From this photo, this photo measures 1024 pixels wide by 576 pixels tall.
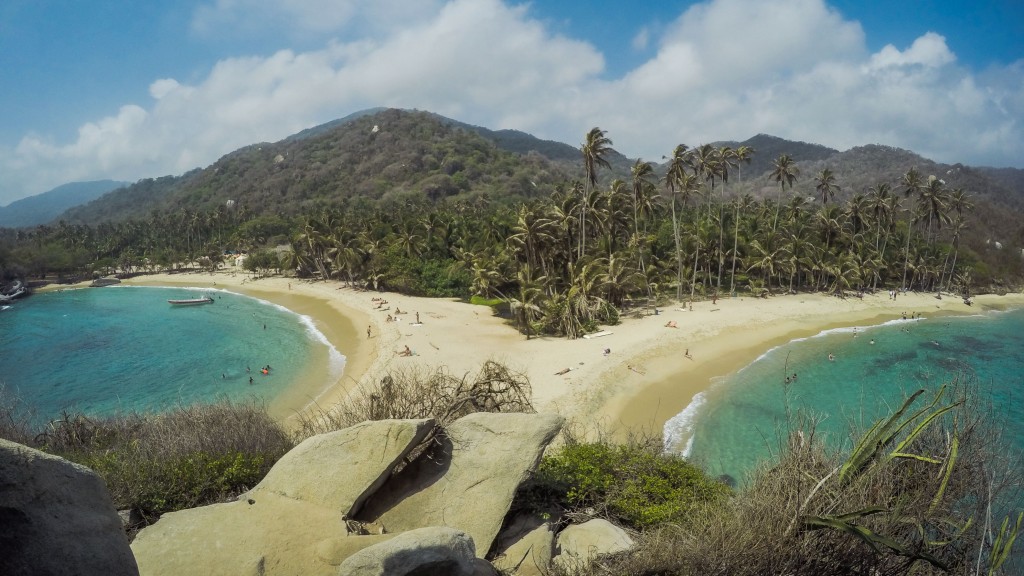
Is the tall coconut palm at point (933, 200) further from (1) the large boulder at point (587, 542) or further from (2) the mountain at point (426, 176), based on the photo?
(2) the mountain at point (426, 176)

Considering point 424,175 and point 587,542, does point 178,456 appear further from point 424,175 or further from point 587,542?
point 424,175

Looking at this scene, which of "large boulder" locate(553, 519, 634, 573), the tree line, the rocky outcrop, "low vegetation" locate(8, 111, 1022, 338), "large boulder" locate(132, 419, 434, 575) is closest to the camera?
the rocky outcrop

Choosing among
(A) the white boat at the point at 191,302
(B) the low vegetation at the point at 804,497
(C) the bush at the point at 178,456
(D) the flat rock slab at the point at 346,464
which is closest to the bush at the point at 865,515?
(B) the low vegetation at the point at 804,497

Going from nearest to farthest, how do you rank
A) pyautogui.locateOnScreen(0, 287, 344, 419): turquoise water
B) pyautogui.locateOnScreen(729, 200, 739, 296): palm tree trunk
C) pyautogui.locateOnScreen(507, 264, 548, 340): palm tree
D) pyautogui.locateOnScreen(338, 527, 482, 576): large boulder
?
pyautogui.locateOnScreen(338, 527, 482, 576): large boulder → pyautogui.locateOnScreen(0, 287, 344, 419): turquoise water → pyautogui.locateOnScreen(507, 264, 548, 340): palm tree → pyautogui.locateOnScreen(729, 200, 739, 296): palm tree trunk

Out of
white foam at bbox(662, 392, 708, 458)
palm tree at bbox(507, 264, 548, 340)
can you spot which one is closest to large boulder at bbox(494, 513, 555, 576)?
white foam at bbox(662, 392, 708, 458)

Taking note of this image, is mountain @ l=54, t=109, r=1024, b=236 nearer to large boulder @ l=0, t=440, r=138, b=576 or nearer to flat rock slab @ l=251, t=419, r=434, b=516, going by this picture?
flat rock slab @ l=251, t=419, r=434, b=516

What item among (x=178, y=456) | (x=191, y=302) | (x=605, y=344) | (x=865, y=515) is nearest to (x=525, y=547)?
(x=865, y=515)
